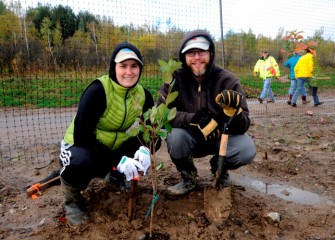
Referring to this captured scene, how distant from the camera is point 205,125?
2264mm

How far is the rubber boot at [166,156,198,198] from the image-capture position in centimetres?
239

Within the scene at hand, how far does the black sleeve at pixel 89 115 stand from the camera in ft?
6.61

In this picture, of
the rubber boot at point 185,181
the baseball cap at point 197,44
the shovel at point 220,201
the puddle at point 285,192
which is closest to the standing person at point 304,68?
the puddle at point 285,192

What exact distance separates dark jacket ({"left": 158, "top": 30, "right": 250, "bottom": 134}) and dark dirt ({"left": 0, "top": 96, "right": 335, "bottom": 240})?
0.64 m

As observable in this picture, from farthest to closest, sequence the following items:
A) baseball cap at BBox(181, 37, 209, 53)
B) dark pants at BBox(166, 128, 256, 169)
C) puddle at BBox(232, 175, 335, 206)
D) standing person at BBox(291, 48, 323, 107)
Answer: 1. standing person at BBox(291, 48, 323, 107)
2. puddle at BBox(232, 175, 335, 206)
3. dark pants at BBox(166, 128, 256, 169)
4. baseball cap at BBox(181, 37, 209, 53)

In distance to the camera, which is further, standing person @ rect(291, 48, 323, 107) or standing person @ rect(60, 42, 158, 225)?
standing person @ rect(291, 48, 323, 107)

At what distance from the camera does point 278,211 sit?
7.53ft

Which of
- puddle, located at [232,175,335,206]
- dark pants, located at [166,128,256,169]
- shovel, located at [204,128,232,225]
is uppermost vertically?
dark pants, located at [166,128,256,169]

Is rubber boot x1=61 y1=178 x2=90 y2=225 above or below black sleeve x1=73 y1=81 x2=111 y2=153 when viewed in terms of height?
below

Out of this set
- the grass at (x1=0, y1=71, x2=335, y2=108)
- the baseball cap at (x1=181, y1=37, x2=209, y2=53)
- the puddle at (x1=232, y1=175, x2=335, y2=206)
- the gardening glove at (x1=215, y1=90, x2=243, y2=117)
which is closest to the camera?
the gardening glove at (x1=215, y1=90, x2=243, y2=117)

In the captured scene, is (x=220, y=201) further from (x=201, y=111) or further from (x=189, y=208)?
(x=201, y=111)

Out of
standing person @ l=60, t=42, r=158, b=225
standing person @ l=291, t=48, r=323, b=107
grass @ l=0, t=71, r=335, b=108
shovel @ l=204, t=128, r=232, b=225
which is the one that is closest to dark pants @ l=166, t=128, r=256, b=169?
shovel @ l=204, t=128, r=232, b=225

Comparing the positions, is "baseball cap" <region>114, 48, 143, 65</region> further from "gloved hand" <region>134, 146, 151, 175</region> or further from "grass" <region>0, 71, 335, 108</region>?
"grass" <region>0, 71, 335, 108</region>

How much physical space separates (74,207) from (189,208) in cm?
84
